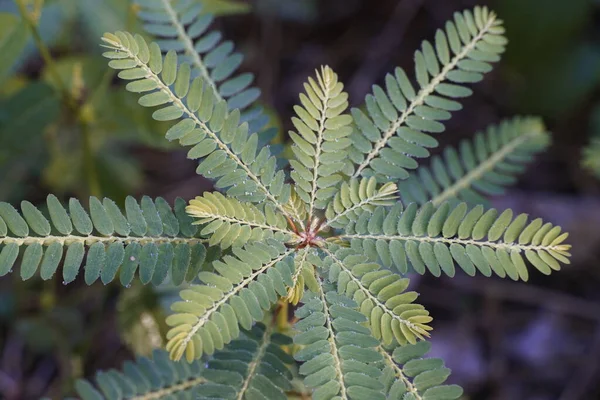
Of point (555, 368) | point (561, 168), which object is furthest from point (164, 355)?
point (561, 168)

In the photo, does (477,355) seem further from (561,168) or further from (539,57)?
(539,57)

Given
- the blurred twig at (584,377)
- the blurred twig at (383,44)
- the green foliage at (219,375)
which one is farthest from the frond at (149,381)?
the blurred twig at (383,44)

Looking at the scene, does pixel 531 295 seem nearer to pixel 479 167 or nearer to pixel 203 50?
pixel 479 167

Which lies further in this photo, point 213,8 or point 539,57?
point 539,57

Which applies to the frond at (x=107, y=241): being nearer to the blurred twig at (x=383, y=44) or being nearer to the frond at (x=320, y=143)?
the frond at (x=320, y=143)

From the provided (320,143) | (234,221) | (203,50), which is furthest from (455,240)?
(203,50)

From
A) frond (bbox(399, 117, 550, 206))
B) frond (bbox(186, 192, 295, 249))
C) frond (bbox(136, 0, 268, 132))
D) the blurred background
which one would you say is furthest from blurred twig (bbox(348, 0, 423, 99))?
frond (bbox(186, 192, 295, 249))

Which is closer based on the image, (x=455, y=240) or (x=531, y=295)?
(x=455, y=240)
